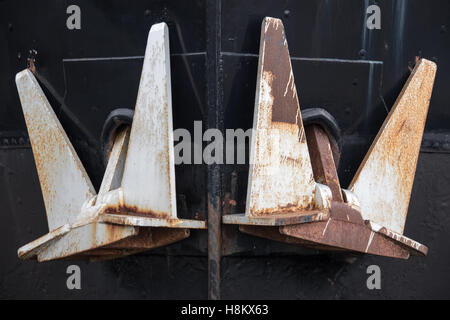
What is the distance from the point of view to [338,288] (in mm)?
2637

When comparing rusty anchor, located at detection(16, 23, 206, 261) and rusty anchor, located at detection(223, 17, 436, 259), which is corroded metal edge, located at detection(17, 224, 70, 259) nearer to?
rusty anchor, located at detection(16, 23, 206, 261)

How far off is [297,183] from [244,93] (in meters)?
0.47

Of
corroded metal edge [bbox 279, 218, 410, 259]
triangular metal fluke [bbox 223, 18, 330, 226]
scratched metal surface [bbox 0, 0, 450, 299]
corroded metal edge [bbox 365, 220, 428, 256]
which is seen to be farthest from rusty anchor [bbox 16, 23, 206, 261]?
corroded metal edge [bbox 365, 220, 428, 256]

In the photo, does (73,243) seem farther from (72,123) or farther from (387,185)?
(387,185)

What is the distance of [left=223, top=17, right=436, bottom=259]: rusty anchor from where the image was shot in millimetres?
2072

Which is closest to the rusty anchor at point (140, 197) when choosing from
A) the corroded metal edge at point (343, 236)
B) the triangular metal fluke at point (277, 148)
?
the triangular metal fluke at point (277, 148)

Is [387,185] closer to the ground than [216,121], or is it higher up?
closer to the ground

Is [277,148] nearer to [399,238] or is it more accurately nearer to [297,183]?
[297,183]

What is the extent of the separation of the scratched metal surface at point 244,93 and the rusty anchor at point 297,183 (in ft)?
0.48

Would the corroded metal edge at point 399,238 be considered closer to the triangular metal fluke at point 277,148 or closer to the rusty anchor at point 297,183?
the rusty anchor at point 297,183

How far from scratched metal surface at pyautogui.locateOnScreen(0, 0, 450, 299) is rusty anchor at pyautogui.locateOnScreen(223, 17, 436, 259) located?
5.7 inches

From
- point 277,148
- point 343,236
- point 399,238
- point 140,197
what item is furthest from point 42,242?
point 399,238

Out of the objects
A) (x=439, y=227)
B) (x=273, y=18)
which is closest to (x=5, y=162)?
(x=273, y=18)

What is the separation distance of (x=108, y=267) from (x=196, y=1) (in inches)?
55.7
